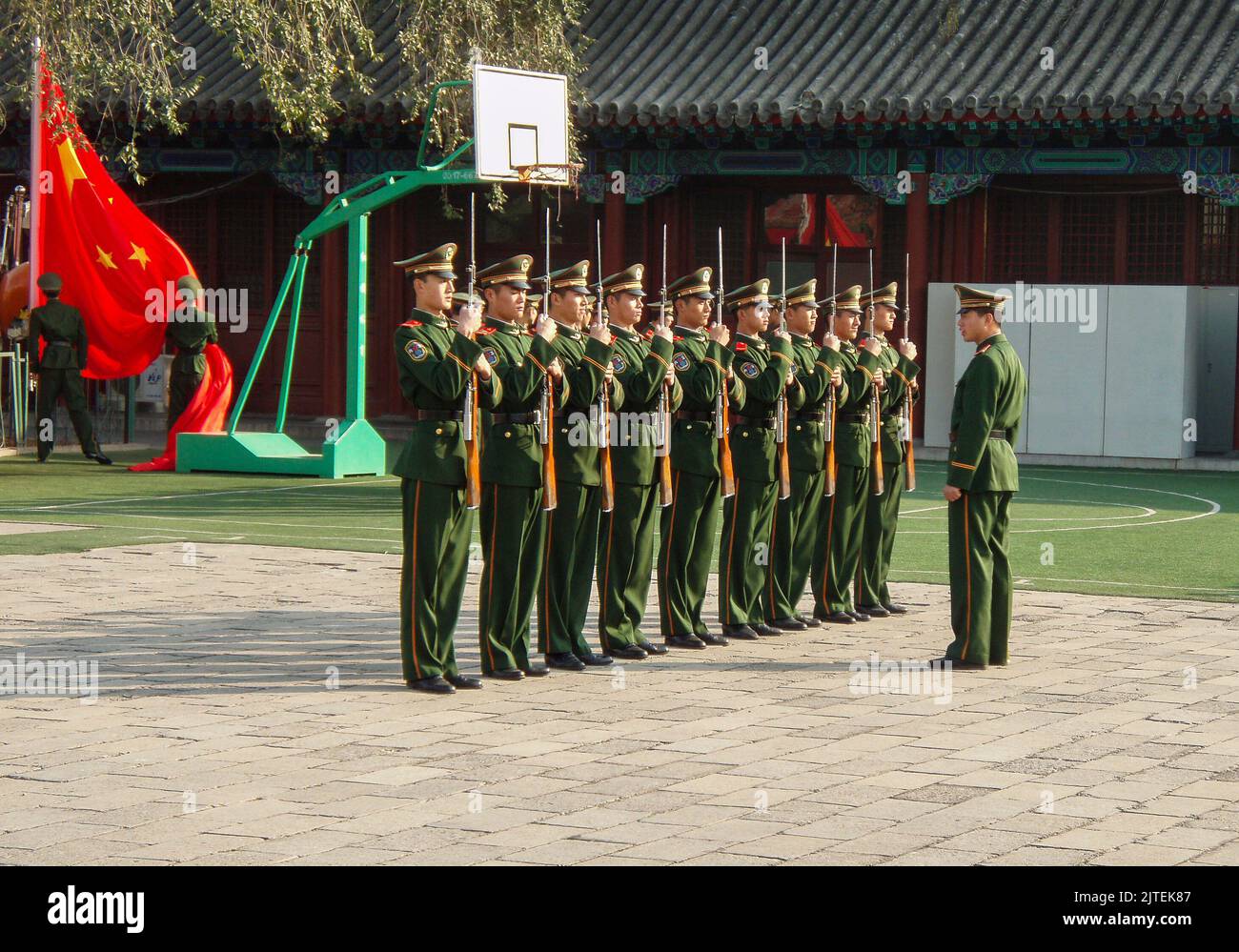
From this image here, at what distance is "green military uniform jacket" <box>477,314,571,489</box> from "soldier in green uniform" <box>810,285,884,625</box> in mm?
2561

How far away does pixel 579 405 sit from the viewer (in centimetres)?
951

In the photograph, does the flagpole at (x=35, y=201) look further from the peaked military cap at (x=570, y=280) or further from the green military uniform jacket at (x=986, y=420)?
the green military uniform jacket at (x=986, y=420)

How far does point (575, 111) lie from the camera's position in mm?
23047

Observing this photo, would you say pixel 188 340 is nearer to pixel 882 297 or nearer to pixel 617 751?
pixel 882 297

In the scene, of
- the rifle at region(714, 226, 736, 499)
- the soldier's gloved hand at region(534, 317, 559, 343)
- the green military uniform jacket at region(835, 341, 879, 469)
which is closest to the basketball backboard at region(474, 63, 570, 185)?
the green military uniform jacket at region(835, 341, 879, 469)

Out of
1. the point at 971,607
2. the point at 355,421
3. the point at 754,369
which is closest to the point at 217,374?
the point at 355,421

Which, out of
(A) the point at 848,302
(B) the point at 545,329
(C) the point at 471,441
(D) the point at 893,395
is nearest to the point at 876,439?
(D) the point at 893,395

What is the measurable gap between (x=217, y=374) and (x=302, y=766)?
47.3 feet

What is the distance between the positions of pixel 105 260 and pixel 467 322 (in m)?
13.4

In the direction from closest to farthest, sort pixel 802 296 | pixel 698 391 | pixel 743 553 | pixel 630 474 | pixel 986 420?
pixel 986 420 < pixel 630 474 < pixel 698 391 < pixel 743 553 < pixel 802 296

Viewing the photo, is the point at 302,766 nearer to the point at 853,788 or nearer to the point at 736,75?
the point at 853,788

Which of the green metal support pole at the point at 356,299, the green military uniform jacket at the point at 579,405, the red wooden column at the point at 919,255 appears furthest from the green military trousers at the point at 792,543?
the red wooden column at the point at 919,255

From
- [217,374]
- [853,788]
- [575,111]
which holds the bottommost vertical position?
[853,788]

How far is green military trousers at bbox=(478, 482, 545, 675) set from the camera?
917 centimetres
